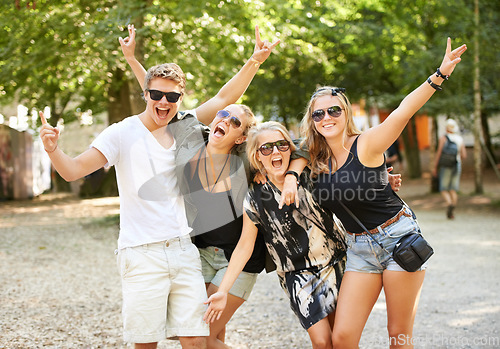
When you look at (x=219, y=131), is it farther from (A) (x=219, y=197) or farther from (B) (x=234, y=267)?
(B) (x=234, y=267)

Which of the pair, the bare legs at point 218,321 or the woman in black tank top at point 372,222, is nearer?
the woman in black tank top at point 372,222

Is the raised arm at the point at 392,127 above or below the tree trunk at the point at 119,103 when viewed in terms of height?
below

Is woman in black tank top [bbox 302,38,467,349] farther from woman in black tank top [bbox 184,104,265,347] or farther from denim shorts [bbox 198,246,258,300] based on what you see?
denim shorts [bbox 198,246,258,300]

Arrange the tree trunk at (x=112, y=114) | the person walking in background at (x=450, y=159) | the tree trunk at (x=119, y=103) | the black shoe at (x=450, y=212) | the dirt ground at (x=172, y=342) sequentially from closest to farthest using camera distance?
the dirt ground at (x=172, y=342) < the person walking in background at (x=450, y=159) < the black shoe at (x=450, y=212) < the tree trunk at (x=112, y=114) < the tree trunk at (x=119, y=103)

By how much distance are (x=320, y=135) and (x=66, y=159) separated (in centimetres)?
151

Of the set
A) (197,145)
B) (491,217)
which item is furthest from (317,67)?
(197,145)

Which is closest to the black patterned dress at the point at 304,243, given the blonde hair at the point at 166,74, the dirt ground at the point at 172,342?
the blonde hair at the point at 166,74

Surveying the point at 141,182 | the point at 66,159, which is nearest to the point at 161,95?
the point at 141,182

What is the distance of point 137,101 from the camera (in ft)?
35.3

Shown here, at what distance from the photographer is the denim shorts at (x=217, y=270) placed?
3.41 metres

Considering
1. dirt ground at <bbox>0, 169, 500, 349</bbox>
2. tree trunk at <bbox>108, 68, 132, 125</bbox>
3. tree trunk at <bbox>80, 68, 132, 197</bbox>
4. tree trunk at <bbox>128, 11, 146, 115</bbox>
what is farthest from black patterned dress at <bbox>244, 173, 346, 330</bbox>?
tree trunk at <bbox>108, 68, 132, 125</bbox>

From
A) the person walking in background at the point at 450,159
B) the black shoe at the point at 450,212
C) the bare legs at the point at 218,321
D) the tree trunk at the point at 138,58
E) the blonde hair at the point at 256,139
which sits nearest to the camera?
the blonde hair at the point at 256,139

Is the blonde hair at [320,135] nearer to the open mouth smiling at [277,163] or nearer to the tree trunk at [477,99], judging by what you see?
the open mouth smiling at [277,163]

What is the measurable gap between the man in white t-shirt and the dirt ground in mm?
1975
